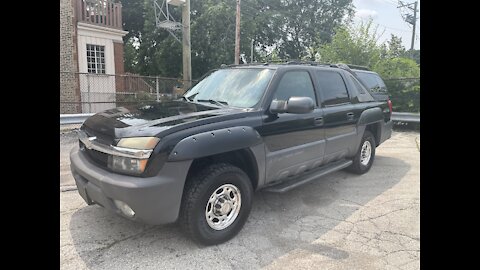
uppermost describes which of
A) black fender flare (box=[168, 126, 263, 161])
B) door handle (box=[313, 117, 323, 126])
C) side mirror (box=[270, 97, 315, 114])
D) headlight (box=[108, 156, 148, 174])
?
side mirror (box=[270, 97, 315, 114])

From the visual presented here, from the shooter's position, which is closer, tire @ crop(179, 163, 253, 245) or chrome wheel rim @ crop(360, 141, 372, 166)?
tire @ crop(179, 163, 253, 245)

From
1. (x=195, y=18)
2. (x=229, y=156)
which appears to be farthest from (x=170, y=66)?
(x=229, y=156)

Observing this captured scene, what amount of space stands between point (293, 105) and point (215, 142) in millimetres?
998

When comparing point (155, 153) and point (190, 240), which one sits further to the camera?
point (190, 240)

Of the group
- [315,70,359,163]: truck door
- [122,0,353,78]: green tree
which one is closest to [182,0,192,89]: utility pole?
[315,70,359,163]: truck door

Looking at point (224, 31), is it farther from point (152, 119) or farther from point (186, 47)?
point (152, 119)

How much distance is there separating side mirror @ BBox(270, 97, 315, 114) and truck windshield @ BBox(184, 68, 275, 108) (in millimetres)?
224

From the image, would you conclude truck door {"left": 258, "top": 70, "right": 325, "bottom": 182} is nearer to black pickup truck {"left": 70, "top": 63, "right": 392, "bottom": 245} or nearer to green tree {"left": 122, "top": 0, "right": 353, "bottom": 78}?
black pickup truck {"left": 70, "top": 63, "right": 392, "bottom": 245}

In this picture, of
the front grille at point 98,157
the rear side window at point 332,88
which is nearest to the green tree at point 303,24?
the rear side window at point 332,88

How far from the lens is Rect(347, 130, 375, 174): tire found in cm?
597

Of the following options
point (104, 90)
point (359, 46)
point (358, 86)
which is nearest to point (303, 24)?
point (359, 46)
